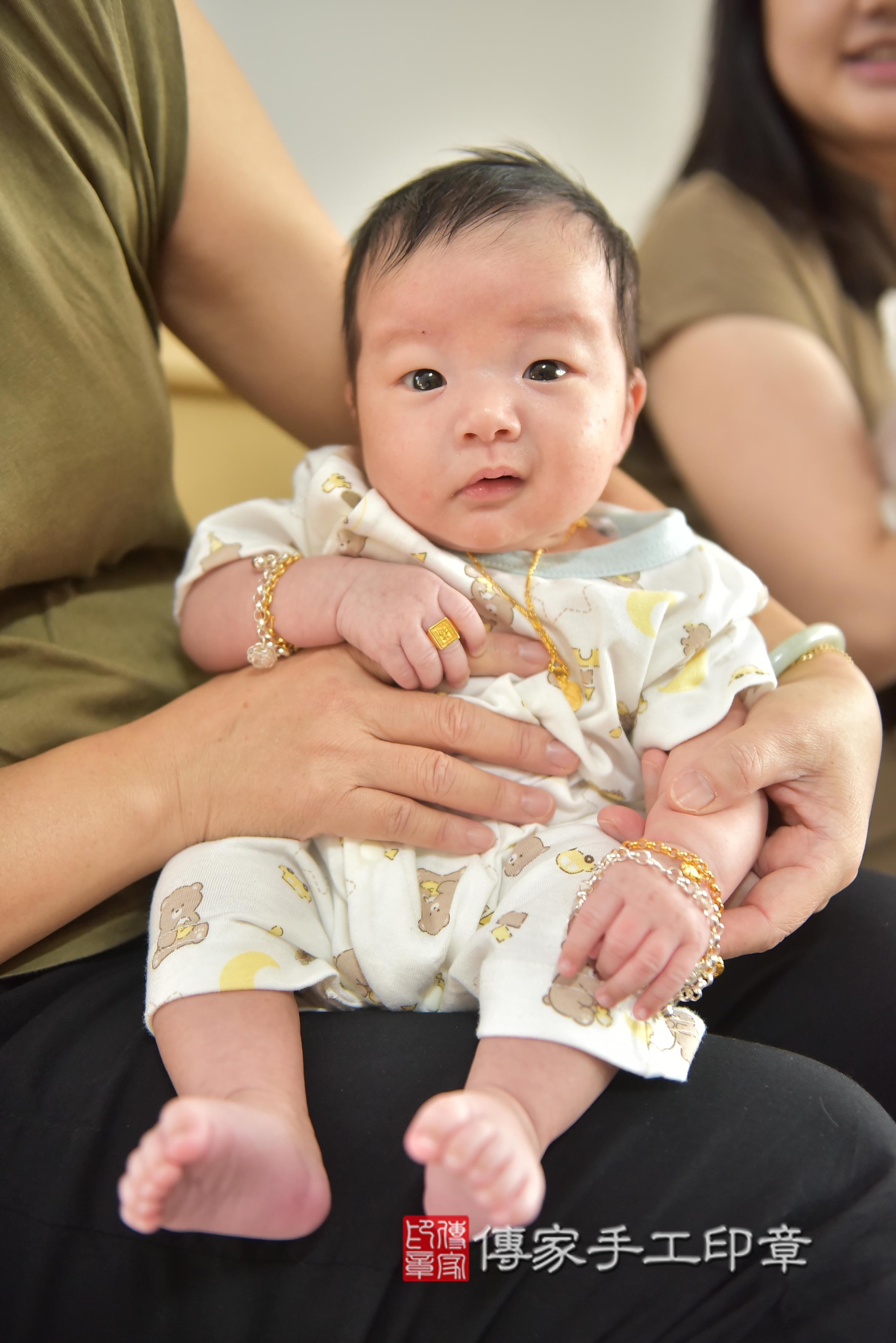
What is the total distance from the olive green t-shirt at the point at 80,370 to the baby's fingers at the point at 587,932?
414 millimetres

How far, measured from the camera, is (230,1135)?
551 mm

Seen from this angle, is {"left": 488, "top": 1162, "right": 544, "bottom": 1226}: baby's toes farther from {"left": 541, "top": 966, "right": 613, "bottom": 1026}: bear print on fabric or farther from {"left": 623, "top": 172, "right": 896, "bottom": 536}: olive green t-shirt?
{"left": 623, "top": 172, "right": 896, "bottom": 536}: olive green t-shirt

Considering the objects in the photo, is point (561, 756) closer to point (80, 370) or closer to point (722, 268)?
point (80, 370)

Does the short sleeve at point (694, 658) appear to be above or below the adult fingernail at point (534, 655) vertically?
below

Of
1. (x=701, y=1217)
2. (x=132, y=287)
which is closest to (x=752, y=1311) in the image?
(x=701, y=1217)

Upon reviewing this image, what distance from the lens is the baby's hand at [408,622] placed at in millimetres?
792

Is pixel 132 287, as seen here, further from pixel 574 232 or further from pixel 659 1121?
pixel 659 1121

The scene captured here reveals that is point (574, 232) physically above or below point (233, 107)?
below

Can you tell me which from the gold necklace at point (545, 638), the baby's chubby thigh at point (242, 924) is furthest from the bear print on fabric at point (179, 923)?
the gold necklace at point (545, 638)

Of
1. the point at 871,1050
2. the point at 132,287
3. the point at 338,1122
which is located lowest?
the point at 871,1050

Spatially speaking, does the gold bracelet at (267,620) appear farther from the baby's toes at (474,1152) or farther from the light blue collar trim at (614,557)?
the baby's toes at (474,1152)

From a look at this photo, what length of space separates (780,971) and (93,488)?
0.78 metres

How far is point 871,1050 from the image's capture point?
82 centimetres

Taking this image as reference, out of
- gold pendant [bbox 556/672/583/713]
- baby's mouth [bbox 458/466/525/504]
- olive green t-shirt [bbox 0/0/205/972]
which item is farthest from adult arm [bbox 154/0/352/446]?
gold pendant [bbox 556/672/583/713]
